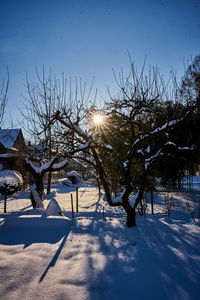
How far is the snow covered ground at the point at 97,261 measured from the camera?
2.36m

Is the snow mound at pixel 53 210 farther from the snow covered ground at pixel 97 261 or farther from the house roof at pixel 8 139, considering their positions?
the house roof at pixel 8 139

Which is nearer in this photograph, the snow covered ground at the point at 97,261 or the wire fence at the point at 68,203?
the snow covered ground at the point at 97,261

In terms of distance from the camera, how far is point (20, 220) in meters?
5.24

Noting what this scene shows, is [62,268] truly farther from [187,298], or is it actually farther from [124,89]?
[124,89]

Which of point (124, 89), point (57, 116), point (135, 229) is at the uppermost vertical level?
point (124, 89)

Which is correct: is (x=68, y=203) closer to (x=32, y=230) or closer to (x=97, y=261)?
(x=32, y=230)

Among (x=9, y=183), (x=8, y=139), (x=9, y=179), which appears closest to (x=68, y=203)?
(x=9, y=183)

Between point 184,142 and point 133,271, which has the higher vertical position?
point 184,142

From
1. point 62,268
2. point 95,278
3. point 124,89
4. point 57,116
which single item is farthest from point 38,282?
point 124,89

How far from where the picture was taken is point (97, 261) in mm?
3174

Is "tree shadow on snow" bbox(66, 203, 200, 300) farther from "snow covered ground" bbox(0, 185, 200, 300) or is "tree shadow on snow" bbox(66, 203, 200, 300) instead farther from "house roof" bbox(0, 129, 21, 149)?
"house roof" bbox(0, 129, 21, 149)

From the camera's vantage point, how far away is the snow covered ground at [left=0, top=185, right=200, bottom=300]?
7.74 feet

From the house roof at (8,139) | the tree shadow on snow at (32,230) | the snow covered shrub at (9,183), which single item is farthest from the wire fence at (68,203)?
the house roof at (8,139)

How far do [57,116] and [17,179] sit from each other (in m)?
12.7
